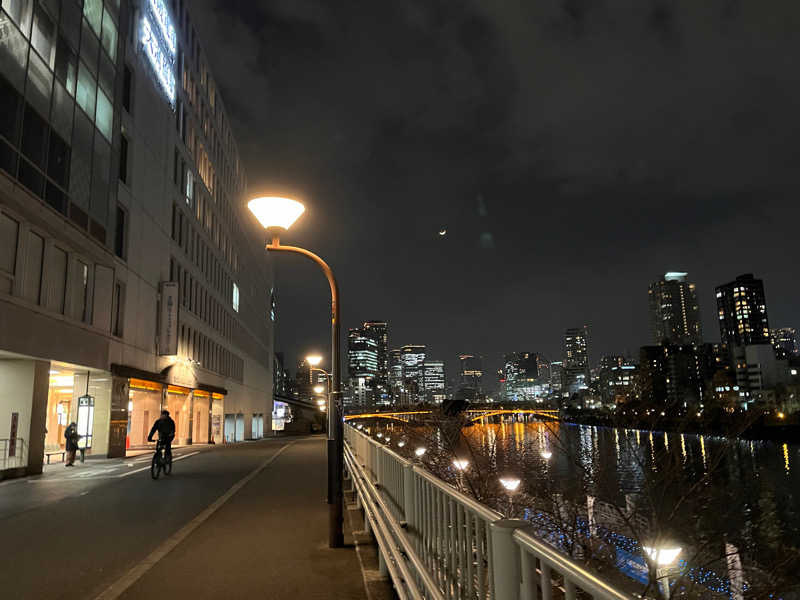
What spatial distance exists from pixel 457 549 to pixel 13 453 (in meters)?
19.5

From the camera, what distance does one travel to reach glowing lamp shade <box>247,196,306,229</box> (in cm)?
806

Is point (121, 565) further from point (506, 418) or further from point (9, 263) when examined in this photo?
point (506, 418)

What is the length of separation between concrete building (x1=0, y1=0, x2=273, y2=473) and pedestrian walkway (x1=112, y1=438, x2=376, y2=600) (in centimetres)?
1115

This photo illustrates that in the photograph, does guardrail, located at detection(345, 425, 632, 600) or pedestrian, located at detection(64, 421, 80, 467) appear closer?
guardrail, located at detection(345, 425, 632, 600)

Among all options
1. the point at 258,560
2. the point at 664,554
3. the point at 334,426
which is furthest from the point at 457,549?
the point at 664,554

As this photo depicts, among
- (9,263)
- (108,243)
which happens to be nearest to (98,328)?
(108,243)

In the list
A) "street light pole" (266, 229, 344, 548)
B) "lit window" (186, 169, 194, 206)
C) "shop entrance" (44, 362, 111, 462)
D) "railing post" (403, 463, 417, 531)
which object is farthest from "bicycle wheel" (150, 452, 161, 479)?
"lit window" (186, 169, 194, 206)

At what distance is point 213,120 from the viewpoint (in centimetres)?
4856

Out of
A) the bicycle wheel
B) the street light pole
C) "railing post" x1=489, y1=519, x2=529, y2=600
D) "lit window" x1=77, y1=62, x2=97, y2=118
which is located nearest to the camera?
"railing post" x1=489, y1=519, x2=529, y2=600

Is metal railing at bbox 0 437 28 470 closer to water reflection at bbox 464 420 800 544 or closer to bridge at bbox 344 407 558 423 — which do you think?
water reflection at bbox 464 420 800 544

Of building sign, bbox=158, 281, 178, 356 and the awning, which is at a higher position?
building sign, bbox=158, 281, 178, 356

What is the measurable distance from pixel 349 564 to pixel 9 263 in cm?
1513

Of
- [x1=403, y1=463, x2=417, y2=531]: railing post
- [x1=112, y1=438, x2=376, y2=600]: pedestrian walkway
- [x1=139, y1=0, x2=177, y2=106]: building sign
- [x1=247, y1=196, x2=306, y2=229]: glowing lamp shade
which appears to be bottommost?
[x1=112, y1=438, x2=376, y2=600]: pedestrian walkway

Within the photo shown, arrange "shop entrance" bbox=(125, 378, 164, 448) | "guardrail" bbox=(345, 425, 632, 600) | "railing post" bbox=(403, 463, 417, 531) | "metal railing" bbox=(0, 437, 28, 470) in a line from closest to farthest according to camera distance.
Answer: "guardrail" bbox=(345, 425, 632, 600)
"railing post" bbox=(403, 463, 417, 531)
"metal railing" bbox=(0, 437, 28, 470)
"shop entrance" bbox=(125, 378, 164, 448)
